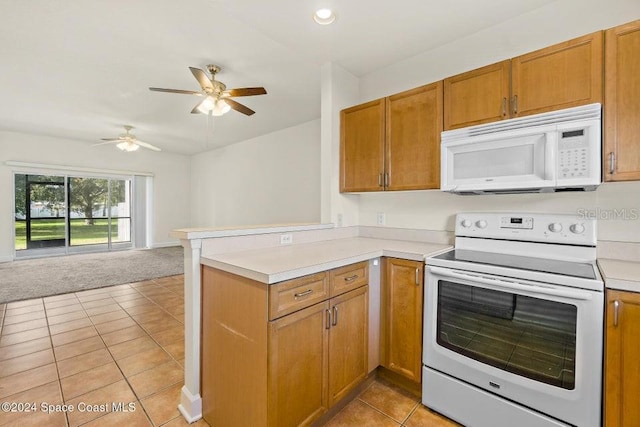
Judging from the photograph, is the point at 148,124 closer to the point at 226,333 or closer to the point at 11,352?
the point at 11,352

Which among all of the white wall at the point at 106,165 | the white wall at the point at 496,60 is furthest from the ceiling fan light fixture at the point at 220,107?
the white wall at the point at 106,165

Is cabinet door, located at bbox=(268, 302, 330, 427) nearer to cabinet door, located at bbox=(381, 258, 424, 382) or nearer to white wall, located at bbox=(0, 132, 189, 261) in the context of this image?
cabinet door, located at bbox=(381, 258, 424, 382)

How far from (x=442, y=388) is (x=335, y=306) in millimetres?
836

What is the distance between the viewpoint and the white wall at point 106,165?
5.53 meters

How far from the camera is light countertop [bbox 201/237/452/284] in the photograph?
1306 millimetres

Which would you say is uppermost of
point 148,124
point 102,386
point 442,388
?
point 148,124

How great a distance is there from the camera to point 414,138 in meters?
2.21

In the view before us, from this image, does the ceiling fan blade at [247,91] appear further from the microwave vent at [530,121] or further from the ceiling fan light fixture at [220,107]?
the microwave vent at [530,121]

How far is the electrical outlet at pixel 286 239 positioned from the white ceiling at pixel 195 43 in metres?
1.65

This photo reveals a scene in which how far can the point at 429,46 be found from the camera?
244 centimetres

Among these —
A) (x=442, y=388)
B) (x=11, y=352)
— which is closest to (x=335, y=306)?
(x=442, y=388)

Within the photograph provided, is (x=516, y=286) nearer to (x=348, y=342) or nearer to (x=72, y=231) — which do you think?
(x=348, y=342)

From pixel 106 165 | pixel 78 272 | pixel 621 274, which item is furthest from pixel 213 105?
pixel 106 165

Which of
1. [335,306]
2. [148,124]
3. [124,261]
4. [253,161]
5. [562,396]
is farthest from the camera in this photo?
[253,161]
